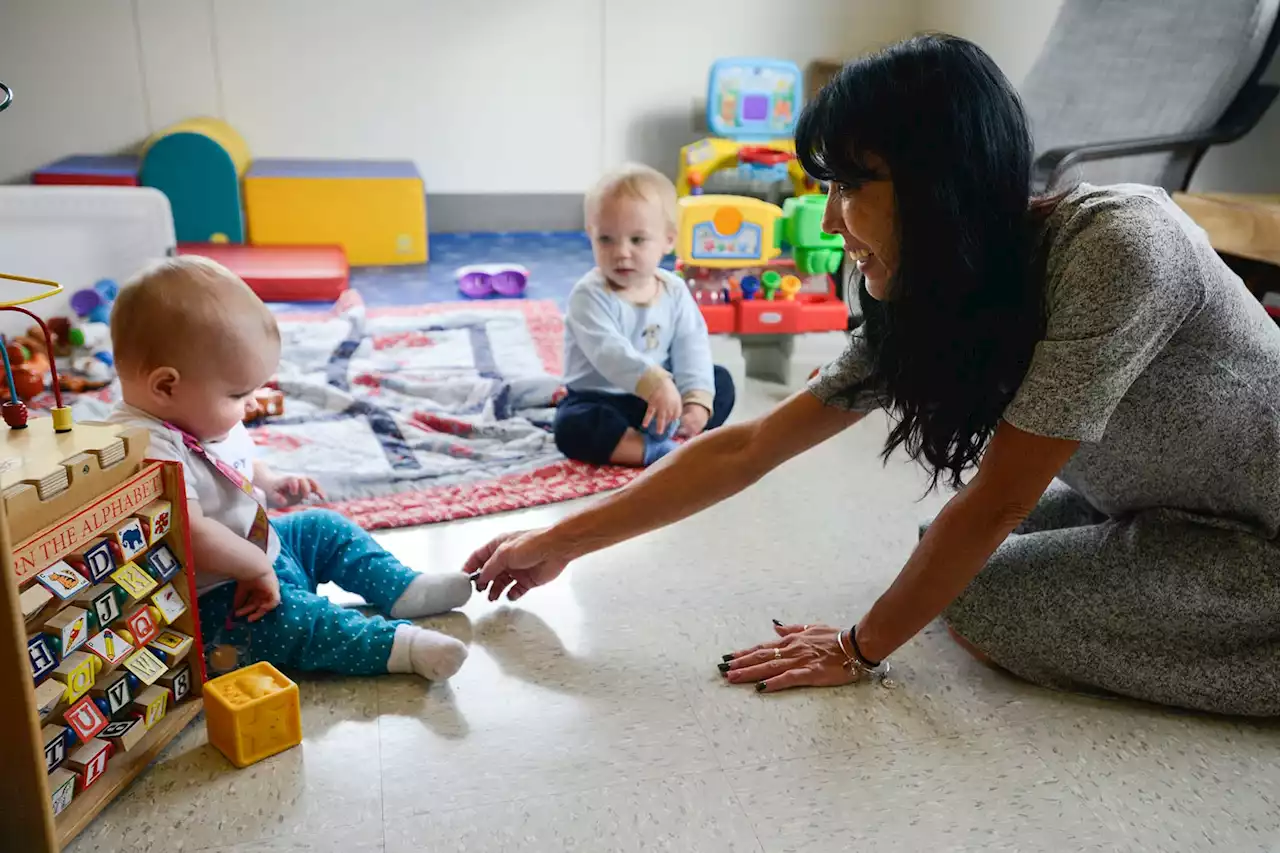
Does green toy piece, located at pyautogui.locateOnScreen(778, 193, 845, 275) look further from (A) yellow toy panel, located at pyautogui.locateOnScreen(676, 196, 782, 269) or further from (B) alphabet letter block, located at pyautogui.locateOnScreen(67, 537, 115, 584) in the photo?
(B) alphabet letter block, located at pyautogui.locateOnScreen(67, 537, 115, 584)

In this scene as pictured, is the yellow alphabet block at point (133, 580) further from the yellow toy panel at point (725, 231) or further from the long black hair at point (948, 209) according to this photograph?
the yellow toy panel at point (725, 231)

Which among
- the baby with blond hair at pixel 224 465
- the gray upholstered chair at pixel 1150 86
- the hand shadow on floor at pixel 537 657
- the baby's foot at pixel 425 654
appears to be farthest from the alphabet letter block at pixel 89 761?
the gray upholstered chair at pixel 1150 86

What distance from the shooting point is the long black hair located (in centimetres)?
95

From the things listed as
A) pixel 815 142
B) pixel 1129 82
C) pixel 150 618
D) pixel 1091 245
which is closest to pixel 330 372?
pixel 150 618

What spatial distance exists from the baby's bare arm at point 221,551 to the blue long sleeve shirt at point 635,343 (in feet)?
2.89

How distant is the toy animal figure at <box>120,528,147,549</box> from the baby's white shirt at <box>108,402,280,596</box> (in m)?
0.14

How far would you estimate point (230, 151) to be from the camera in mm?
3408

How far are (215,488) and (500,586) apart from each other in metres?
0.36

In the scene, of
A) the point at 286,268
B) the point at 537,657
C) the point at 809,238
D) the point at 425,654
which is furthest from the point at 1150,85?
the point at 286,268

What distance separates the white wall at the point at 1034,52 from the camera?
259 cm

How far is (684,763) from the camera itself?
1.11 metres

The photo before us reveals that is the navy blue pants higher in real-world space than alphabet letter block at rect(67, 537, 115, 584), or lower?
lower

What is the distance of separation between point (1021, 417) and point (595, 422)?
102 cm

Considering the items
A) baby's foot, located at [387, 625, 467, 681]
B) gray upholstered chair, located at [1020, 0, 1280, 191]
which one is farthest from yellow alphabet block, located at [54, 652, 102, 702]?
gray upholstered chair, located at [1020, 0, 1280, 191]
